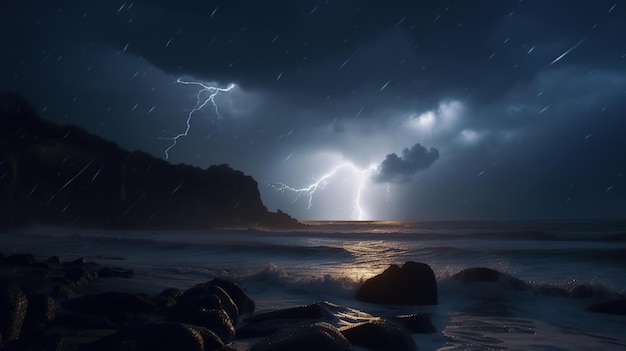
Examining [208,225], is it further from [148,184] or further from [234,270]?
[234,270]

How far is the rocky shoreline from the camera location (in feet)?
13.7

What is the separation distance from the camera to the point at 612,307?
8.13 meters

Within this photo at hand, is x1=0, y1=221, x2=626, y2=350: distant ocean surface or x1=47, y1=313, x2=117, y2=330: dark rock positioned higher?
x1=47, y1=313, x2=117, y2=330: dark rock

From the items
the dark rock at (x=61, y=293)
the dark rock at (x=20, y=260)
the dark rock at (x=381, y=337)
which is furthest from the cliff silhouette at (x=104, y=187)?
the dark rock at (x=381, y=337)

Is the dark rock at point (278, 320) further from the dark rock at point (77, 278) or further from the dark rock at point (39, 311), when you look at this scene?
the dark rock at point (77, 278)

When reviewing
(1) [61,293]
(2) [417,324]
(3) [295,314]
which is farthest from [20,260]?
(2) [417,324]

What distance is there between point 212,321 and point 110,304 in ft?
7.09

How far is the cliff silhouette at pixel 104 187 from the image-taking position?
4681cm

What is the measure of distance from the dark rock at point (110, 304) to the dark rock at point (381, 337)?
11.0 feet

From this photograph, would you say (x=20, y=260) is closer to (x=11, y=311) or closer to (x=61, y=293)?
(x=61, y=293)

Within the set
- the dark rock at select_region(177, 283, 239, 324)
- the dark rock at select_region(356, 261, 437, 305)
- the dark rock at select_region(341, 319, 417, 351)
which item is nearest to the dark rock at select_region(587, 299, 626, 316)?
the dark rock at select_region(356, 261, 437, 305)

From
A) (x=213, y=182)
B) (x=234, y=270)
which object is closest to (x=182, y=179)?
(x=213, y=182)

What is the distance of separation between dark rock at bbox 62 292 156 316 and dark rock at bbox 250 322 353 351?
3242 millimetres

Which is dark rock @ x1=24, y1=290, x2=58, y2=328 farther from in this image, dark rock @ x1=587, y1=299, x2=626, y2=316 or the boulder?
dark rock @ x1=587, y1=299, x2=626, y2=316
